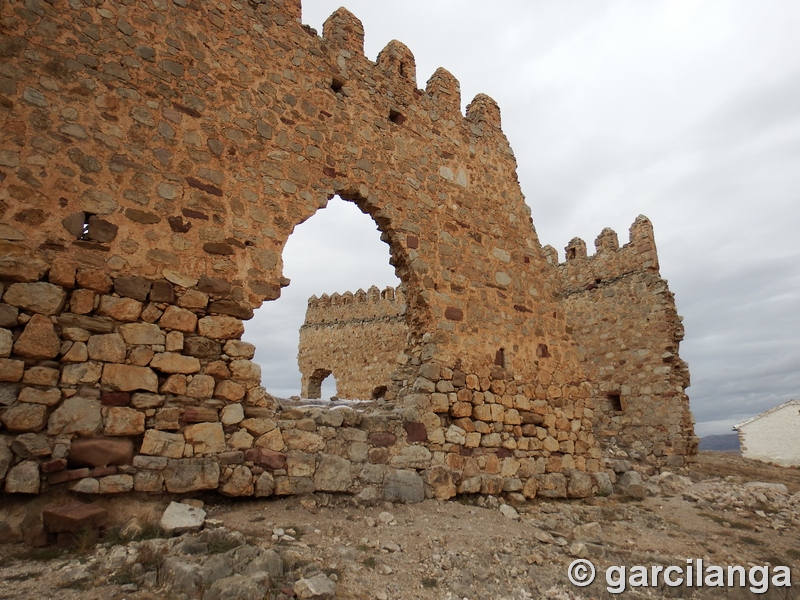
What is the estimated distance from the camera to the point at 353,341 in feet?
52.9

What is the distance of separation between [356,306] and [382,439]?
38.9ft

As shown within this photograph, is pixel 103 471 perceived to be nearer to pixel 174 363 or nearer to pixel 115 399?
pixel 115 399

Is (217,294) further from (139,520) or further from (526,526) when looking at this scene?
(526,526)

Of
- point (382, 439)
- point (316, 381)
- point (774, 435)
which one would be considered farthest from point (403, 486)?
point (774, 435)

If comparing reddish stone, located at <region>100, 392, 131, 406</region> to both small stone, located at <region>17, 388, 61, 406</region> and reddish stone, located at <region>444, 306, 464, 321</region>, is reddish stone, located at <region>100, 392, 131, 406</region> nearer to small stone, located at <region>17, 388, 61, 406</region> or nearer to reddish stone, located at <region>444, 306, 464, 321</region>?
small stone, located at <region>17, 388, 61, 406</region>

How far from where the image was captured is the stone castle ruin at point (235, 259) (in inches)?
136

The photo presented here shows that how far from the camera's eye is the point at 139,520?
329cm

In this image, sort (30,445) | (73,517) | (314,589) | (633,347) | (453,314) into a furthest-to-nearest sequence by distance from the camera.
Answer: (633,347) → (453,314) → (30,445) → (73,517) → (314,589)

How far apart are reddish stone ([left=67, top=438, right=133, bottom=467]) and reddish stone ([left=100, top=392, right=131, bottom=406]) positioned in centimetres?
26

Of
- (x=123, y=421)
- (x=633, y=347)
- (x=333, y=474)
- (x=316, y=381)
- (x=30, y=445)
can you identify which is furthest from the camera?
(x=316, y=381)

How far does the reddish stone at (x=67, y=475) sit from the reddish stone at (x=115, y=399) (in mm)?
479

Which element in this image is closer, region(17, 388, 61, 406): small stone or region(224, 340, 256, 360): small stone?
region(17, 388, 61, 406): small stone

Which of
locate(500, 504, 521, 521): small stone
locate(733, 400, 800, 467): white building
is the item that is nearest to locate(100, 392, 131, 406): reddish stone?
locate(500, 504, 521, 521): small stone

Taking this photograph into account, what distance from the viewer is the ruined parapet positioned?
34.5 ft
